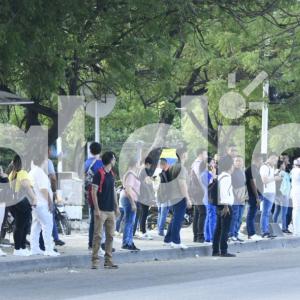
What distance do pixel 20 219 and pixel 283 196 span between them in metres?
8.84

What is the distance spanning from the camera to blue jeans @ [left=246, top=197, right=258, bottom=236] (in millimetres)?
20359

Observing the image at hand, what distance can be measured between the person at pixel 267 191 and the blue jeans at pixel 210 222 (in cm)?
193

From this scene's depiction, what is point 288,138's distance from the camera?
92.0 ft

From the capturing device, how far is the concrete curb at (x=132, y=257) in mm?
15107

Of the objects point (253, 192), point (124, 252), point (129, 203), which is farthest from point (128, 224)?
point (253, 192)

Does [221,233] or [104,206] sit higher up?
[104,206]

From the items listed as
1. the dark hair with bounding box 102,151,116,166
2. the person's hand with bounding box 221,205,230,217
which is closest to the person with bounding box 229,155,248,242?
the person's hand with bounding box 221,205,230,217

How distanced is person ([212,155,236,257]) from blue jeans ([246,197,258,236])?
2.45 meters

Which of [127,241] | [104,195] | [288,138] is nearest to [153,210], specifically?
[288,138]

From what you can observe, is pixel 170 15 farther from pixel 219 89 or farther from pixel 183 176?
pixel 219 89

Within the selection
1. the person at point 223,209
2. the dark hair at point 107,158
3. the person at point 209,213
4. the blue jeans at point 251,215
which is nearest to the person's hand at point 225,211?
the person at point 223,209

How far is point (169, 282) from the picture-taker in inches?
529

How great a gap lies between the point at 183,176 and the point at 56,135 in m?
2.78

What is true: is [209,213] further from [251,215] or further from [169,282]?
[169,282]
